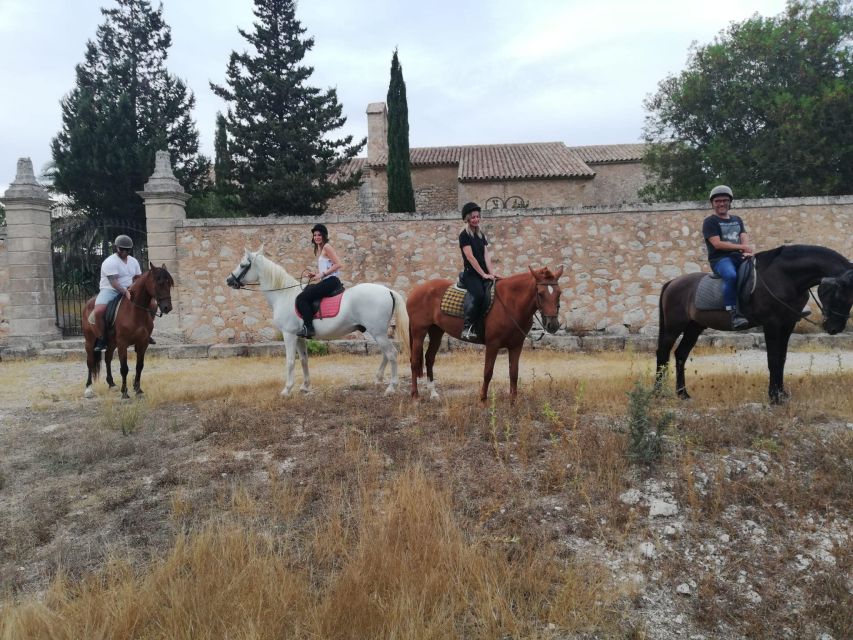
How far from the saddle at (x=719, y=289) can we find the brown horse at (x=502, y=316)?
1.64 meters

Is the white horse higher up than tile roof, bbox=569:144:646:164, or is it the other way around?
tile roof, bbox=569:144:646:164

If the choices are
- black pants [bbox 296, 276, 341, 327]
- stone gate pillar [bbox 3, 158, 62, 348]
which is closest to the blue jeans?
black pants [bbox 296, 276, 341, 327]

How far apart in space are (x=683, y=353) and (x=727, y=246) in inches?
52.1

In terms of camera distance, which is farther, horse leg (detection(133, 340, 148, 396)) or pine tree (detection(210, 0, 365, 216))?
pine tree (detection(210, 0, 365, 216))

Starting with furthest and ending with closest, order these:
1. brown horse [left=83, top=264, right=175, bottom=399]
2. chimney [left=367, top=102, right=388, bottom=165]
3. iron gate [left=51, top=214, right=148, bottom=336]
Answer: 1. chimney [left=367, top=102, right=388, bottom=165]
2. iron gate [left=51, top=214, right=148, bottom=336]
3. brown horse [left=83, top=264, right=175, bottom=399]

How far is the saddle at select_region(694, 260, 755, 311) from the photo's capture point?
5.63 metres

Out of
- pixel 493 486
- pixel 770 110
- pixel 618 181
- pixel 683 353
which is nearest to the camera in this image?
pixel 493 486

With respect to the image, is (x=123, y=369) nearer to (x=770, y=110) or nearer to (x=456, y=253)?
(x=456, y=253)

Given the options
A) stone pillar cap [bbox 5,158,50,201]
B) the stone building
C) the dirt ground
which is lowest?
the dirt ground

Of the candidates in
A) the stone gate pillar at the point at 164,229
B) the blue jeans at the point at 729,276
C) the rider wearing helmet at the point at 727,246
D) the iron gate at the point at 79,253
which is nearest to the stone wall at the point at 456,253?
the stone gate pillar at the point at 164,229

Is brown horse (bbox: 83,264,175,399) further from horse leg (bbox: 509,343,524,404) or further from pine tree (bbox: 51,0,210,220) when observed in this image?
pine tree (bbox: 51,0,210,220)

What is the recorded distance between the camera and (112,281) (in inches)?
296

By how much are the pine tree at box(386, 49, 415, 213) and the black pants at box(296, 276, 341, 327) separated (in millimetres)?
14212

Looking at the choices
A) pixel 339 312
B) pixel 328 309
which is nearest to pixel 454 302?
pixel 339 312
